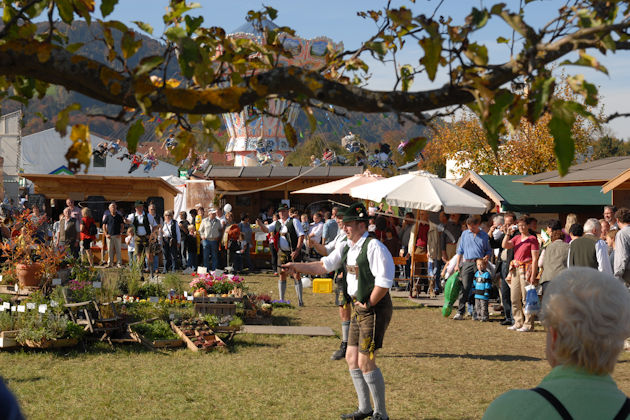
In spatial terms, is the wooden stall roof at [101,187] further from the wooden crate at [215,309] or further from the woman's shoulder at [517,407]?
the woman's shoulder at [517,407]

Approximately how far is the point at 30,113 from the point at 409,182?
41.9 ft

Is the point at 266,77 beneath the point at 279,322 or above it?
above

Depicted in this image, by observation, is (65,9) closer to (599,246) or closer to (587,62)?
(587,62)

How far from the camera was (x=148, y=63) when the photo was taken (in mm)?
2490

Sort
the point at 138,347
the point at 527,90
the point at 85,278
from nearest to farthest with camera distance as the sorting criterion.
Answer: the point at 527,90 < the point at 138,347 < the point at 85,278

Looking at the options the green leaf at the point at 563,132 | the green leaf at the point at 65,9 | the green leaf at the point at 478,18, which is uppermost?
the green leaf at the point at 65,9

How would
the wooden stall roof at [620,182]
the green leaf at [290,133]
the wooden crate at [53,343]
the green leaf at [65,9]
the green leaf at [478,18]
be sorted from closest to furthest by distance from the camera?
1. the green leaf at [478,18]
2. the green leaf at [65,9]
3. the green leaf at [290,133]
4. the wooden crate at [53,343]
5. the wooden stall roof at [620,182]

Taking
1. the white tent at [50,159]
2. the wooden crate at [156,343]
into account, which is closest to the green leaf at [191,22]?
the wooden crate at [156,343]

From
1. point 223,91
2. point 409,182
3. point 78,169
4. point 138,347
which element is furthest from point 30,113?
point 409,182

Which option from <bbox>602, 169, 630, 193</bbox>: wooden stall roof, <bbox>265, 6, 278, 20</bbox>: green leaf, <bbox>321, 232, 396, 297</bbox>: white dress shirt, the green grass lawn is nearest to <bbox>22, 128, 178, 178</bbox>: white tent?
<bbox>602, 169, 630, 193</bbox>: wooden stall roof

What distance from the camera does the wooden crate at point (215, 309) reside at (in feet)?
38.9

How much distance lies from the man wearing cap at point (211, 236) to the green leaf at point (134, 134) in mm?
17855

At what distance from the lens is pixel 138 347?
9938 millimetres

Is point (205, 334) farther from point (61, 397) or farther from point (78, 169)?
point (78, 169)
